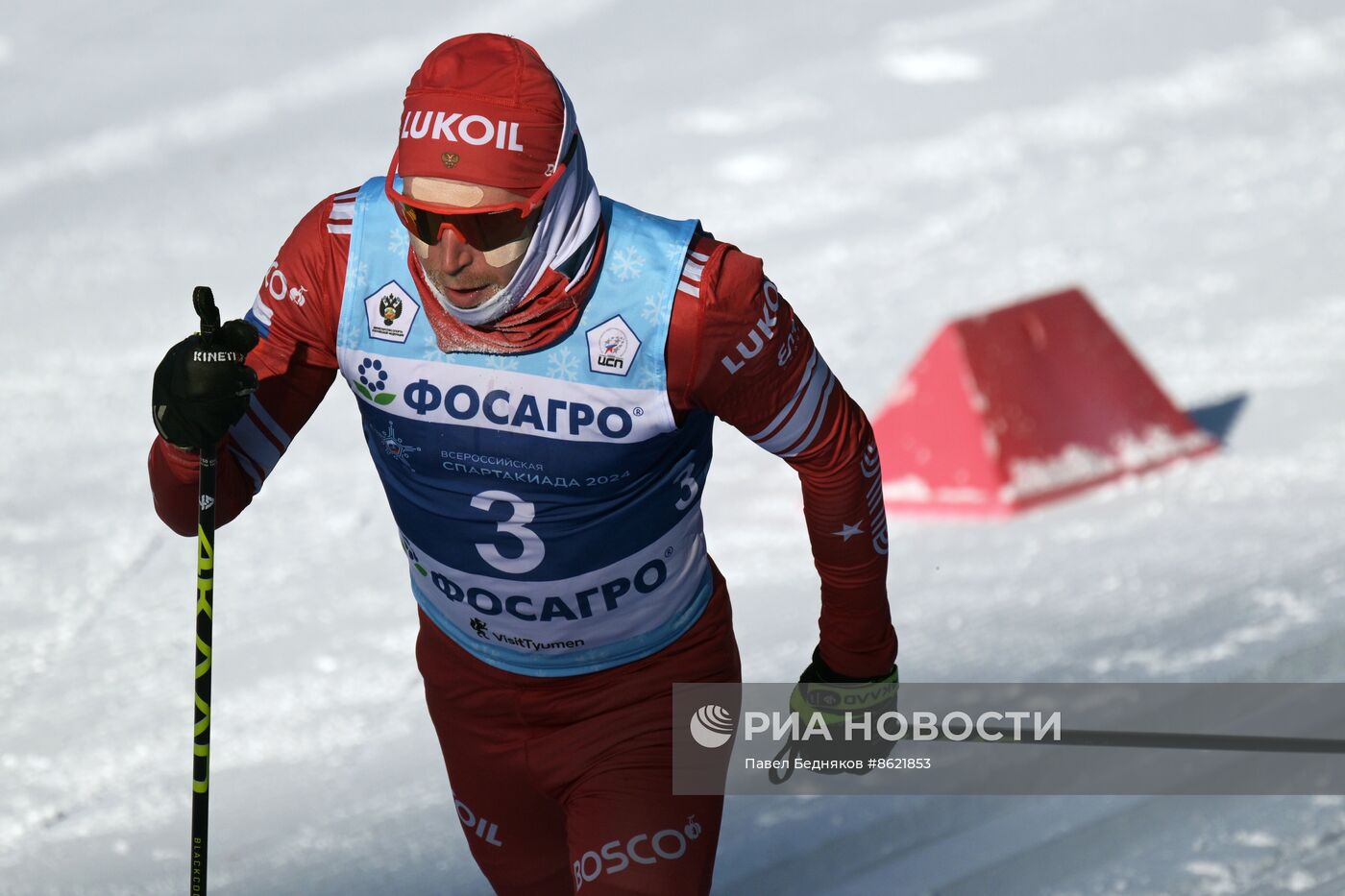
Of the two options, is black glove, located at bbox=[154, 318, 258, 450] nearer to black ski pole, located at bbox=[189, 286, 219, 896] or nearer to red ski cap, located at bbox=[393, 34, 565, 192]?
black ski pole, located at bbox=[189, 286, 219, 896]

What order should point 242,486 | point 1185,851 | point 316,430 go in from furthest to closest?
point 316,430, point 1185,851, point 242,486

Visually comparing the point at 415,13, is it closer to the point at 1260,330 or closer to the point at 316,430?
the point at 316,430

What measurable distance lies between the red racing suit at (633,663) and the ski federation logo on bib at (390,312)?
4cm

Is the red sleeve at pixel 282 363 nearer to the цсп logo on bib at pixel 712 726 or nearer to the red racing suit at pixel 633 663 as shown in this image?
the red racing suit at pixel 633 663

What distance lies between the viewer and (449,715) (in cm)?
350

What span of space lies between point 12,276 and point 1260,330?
21.9 feet

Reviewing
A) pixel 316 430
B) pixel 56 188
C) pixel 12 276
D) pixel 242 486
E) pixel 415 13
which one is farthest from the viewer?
pixel 415 13

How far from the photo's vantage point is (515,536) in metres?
3.20

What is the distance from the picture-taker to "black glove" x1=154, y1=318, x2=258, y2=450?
2.97 m

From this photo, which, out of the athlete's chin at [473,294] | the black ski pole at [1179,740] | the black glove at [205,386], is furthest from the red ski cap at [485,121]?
the black ski pole at [1179,740]

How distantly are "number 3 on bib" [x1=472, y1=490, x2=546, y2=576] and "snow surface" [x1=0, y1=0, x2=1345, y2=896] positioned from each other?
187cm

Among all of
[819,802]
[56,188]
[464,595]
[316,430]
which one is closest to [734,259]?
[464,595]

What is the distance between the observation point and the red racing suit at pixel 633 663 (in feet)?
9.96

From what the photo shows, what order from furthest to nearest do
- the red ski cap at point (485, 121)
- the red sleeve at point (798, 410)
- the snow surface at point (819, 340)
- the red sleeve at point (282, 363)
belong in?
1. the snow surface at point (819, 340)
2. the red sleeve at point (282, 363)
3. the red sleeve at point (798, 410)
4. the red ski cap at point (485, 121)
